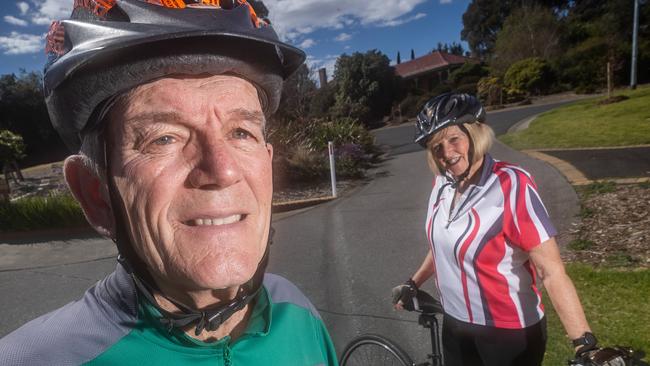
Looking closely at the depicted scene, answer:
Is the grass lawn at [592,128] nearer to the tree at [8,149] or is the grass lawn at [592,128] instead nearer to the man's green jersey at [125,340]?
the man's green jersey at [125,340]

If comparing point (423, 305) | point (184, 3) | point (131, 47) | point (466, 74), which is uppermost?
point (466, 74)

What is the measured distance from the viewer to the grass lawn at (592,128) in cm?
1173

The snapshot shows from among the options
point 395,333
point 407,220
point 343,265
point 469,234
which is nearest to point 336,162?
point 407,220

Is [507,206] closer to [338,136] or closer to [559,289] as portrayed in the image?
[559,289]

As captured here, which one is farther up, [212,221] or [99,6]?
[99,6]

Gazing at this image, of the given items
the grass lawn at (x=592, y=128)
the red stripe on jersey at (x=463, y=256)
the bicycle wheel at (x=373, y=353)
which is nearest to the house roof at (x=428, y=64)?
the grass lawn at (x=592, y=128)

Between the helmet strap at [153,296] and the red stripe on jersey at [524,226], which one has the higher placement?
the helmet strap at [153,296]

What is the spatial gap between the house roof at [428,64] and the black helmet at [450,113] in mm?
47272

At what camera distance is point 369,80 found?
34.6 m

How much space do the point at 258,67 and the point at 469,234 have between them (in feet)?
5.30

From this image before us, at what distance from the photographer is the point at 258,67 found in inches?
48.1

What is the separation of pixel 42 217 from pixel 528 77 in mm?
32709

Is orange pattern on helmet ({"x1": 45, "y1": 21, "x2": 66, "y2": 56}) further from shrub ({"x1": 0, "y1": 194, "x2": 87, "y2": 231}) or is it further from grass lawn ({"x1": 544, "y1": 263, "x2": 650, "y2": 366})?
shrub ({"x1": 0, "y1": 194, "x2": 87, "y2": 231})

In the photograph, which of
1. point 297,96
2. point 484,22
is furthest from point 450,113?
point 484,22
